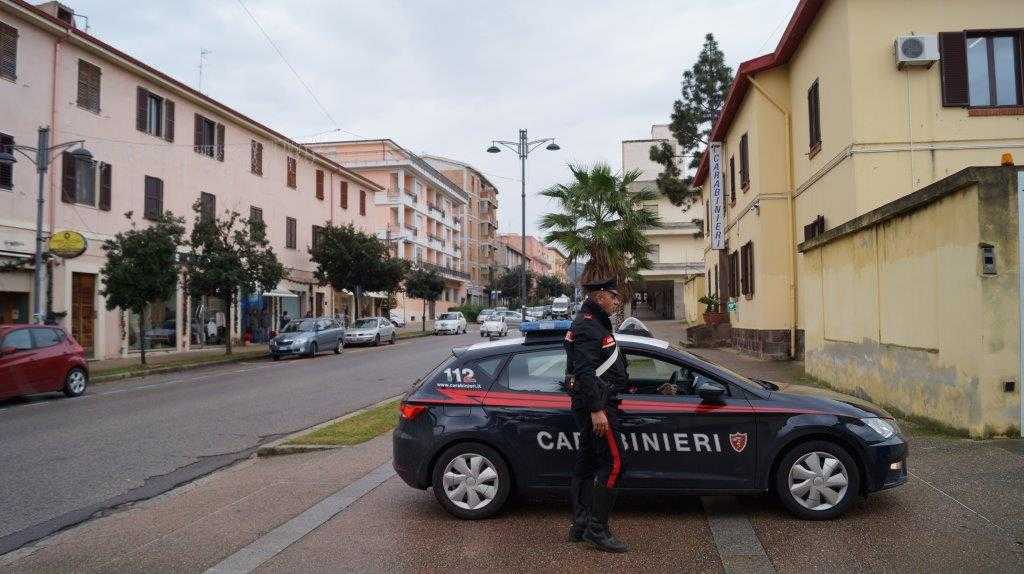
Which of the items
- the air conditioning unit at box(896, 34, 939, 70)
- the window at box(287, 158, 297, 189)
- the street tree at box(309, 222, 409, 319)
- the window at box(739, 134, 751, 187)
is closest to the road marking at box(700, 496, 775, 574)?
→ the air conditioning unit at box(896, 34, 939, 70)

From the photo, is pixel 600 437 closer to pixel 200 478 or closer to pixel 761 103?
pixel 200 478

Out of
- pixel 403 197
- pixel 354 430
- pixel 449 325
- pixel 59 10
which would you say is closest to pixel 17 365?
pixel 354 430

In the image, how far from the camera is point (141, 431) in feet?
35.6

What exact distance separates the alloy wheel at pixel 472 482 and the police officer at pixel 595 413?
0.81 m

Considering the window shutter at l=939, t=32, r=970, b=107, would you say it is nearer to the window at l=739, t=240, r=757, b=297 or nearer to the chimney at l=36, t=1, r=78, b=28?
the window at l=739, t=240, r=757, b=297

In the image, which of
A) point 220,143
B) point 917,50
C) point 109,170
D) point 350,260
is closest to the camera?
point 917,50

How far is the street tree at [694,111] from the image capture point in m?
40.2

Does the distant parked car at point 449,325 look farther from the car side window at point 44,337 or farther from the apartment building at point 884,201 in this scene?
the car side window at point 44,337

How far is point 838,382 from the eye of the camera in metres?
11.5

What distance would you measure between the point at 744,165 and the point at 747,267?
2935 mm

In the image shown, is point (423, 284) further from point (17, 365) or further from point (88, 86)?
point (17, 365)

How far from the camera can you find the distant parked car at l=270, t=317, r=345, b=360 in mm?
26703

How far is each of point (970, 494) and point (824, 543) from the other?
181cm

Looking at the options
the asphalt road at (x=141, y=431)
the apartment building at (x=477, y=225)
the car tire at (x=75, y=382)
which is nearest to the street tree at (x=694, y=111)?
the asphalt road at (x=141, y=431)
